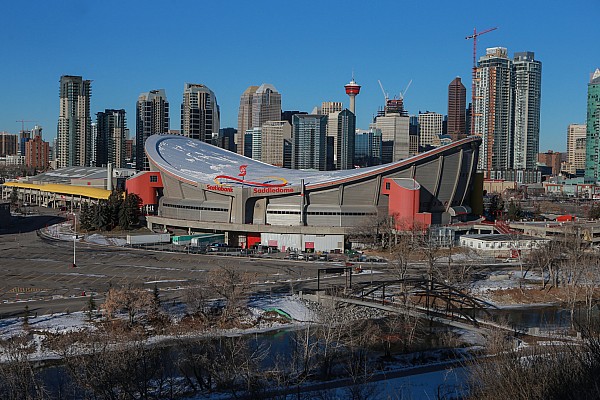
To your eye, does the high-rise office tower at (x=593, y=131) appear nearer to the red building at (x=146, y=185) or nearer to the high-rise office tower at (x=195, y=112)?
the high-rise office tower at (x=195, y=112)

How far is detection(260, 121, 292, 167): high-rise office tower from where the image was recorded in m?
178

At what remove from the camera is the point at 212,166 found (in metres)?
67.4

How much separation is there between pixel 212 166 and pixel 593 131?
114 meters

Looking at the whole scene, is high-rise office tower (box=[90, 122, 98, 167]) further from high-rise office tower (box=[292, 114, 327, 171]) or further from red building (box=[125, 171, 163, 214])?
red building (box=[125, 171, 163, 214])

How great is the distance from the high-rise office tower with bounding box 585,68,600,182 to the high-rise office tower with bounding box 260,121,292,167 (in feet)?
231

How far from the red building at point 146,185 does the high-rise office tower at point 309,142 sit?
103 m

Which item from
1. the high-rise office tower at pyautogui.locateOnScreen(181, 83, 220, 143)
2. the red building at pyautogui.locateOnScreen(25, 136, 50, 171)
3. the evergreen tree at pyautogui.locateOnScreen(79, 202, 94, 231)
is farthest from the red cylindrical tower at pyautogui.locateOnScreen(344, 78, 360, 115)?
the evergreen tree at pyautogui.locateOnScreen(79, 202, 94, 231)

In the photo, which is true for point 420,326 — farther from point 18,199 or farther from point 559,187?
point 559,187

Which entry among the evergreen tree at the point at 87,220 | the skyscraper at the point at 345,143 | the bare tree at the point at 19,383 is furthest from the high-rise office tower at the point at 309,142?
the bare tree at the point at 19,383

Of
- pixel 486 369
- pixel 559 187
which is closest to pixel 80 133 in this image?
pixel 559 187

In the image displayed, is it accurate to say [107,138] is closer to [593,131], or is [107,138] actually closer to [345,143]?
[345,143]

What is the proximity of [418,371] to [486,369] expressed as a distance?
7957 millimetres

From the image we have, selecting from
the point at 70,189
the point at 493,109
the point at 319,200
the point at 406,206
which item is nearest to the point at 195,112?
the point at 70,189

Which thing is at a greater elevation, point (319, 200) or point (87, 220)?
point (319, 200)
